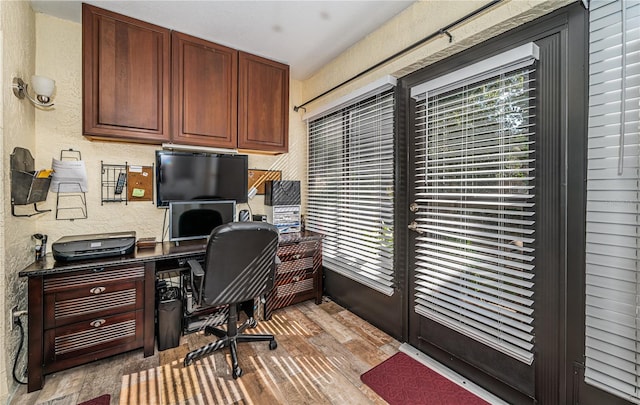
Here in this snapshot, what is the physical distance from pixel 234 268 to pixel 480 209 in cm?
162

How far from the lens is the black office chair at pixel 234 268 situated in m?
1.72

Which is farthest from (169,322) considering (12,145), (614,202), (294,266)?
(614,202)

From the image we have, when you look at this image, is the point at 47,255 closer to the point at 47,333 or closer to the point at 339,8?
A: the point at 47,333

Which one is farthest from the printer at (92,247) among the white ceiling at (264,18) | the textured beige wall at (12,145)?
the white ceiling at (264,18)

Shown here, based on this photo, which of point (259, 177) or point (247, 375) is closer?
point (247, 375)

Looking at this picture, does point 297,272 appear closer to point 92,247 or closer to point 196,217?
point 196,217

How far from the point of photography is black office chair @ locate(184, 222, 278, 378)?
1.72 meters

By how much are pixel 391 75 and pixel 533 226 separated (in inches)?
58.1

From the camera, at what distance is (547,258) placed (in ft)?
4.59

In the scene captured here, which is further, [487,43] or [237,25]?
→ [237,25]

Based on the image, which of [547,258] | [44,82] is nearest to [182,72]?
[44,82]

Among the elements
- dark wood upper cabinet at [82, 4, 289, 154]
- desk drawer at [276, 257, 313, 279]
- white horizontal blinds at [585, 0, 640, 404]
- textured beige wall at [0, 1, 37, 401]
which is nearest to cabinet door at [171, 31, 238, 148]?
dark wood upper cabinet at [82, 4, 289, 154]

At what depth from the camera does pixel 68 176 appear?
2.06 m

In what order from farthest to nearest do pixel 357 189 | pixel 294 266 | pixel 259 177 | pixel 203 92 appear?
pixel 259 177 → pixel 294 266 → pixel 357 189 → pixel 203 92
